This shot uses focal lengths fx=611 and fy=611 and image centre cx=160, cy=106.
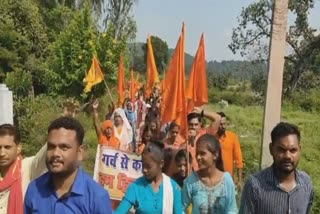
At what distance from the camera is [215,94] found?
35906mm

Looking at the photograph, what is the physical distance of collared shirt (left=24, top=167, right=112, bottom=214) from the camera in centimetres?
283

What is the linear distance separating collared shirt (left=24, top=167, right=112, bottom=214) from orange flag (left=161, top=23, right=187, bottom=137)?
3.31 meters

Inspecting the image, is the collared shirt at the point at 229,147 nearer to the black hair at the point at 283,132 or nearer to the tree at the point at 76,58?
the black hair at the point at 283,132

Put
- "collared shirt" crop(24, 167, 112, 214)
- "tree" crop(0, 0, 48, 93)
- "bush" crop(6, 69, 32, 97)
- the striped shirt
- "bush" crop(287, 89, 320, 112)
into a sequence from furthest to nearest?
"bush" crop(287, 89, 320, 112) < "tree" crop(0, 0, 48, 93) < "bush" crop(6, 69, 32, 97) < the striped shirt < "collared shirt" crop(24, 167, 112, 214)

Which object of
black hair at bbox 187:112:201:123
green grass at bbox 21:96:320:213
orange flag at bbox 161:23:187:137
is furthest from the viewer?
green grass at bbox 21:96:320:213

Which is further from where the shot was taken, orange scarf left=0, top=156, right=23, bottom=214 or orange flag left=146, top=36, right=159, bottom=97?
orange flag left=146, top=36, right=159, bottom=97

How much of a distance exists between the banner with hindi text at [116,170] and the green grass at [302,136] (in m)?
2.53

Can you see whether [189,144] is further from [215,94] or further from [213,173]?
[215,94]

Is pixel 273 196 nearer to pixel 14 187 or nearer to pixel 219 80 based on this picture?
pixel 14 187

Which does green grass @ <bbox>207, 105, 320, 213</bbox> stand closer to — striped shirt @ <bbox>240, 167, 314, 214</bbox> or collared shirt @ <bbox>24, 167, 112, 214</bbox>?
striped shirt @ <bbox>240, 167, 314, 214</bbox>

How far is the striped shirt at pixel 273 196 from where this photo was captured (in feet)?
10.4

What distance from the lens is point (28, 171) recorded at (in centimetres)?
361

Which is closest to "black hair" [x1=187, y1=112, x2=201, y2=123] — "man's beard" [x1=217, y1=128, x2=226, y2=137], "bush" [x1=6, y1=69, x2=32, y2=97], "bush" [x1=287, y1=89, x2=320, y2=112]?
"man's beard" [x1=217, y1=128, x2=226, y2=137]

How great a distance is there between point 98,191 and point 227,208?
1.40m
